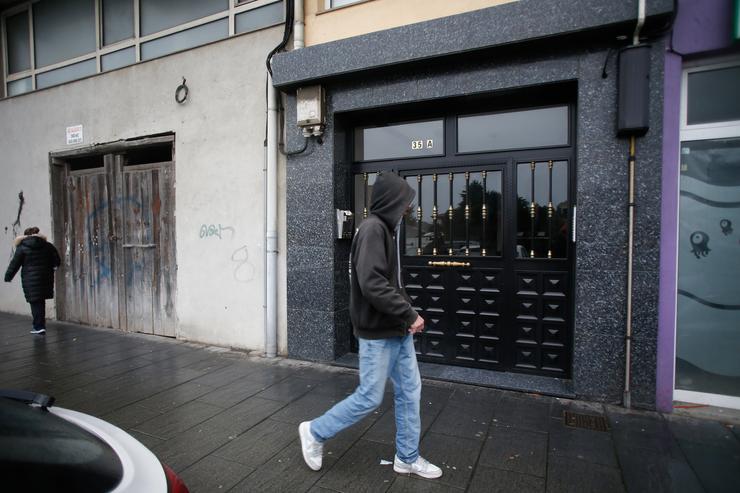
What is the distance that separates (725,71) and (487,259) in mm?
2709

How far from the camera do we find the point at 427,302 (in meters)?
4.97

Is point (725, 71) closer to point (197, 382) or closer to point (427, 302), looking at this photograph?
point (427, 302)

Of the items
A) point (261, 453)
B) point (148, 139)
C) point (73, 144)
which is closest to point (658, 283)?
point (261, 453)

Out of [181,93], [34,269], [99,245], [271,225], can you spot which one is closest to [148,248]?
[99,245]

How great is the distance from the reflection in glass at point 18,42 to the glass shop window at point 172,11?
3.31 meters

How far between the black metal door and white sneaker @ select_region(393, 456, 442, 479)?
6.98 ft

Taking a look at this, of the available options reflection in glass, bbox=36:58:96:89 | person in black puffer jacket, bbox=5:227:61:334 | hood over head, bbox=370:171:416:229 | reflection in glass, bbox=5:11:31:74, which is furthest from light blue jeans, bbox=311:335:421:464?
reflection in glass, bbox=5:11:31:74

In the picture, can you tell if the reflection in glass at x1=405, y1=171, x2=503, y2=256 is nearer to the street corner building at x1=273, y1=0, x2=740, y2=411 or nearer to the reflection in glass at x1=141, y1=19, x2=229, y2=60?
the street corner building at x1=273, y1=0, x2=740, y2=411

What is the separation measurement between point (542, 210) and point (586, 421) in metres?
2.11

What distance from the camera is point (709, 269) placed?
3.80 metres

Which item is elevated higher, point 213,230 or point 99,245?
point 213,230

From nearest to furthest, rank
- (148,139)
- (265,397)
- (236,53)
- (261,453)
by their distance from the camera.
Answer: (261,453) < (265,397) < (236,53) < (148,139)

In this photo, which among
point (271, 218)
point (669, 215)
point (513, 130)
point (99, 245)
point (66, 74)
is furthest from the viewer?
point (66, 74)

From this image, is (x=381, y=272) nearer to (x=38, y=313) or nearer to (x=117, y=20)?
(x=38, y=313)
